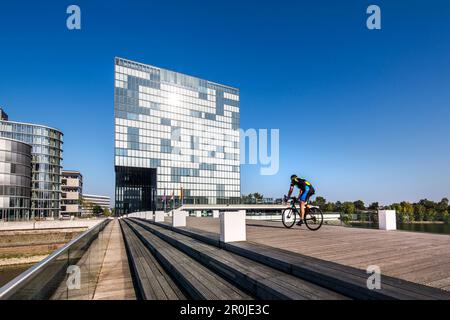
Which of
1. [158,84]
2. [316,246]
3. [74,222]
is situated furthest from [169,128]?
[316,246]

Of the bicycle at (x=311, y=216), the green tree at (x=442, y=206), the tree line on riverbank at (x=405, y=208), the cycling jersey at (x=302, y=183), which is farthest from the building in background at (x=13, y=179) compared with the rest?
the green tree at (x=442, y=206)

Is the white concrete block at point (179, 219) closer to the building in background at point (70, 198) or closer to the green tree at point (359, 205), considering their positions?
the building in background at point (70, 198)

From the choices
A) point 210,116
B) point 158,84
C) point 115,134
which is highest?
point 158,84

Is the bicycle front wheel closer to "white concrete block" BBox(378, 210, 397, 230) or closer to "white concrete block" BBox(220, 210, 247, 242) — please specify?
"white concrete block" BBox(378, 210, 397, 230)

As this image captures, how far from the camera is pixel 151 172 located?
78250 millimetres

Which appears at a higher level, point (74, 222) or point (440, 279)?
point (440, 279)

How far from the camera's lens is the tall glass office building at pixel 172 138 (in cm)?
7338

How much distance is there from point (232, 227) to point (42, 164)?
3664 inches

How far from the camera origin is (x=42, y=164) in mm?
78938

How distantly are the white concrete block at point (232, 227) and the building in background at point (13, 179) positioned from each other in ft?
237

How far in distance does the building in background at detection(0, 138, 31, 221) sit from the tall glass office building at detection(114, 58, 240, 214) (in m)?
22.0

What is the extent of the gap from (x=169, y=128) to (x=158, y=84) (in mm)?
14715

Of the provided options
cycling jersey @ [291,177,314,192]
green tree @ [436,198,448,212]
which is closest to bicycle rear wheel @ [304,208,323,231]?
cycling jersey @ [291,177,314,192]
